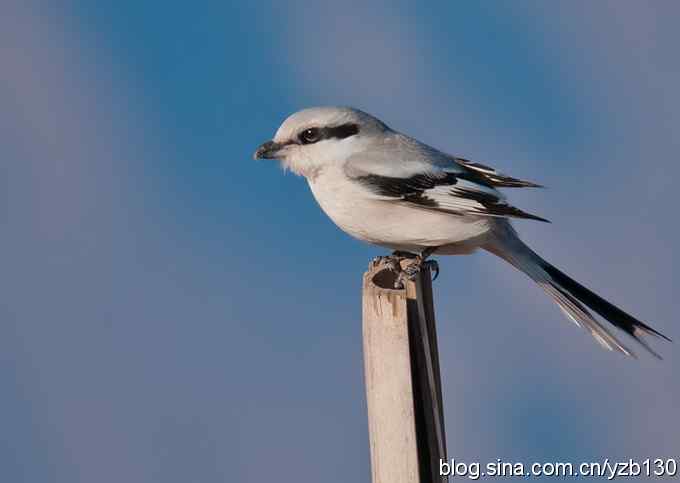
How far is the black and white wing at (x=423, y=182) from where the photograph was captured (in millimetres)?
2736

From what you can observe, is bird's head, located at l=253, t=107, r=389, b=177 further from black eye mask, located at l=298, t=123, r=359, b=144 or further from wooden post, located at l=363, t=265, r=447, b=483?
wooden post, located at l=363, t=265, r=447, b=483

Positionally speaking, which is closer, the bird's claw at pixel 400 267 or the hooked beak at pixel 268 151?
the bird's claw at pixel 400 267

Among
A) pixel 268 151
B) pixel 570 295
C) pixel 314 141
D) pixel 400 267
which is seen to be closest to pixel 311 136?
pixel 314 141

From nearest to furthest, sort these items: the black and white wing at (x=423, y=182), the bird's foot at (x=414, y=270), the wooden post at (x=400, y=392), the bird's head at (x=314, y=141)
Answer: the wooden post at (x=400, y=392) < the bird's foot at (x=414, y=270) < the black and white wing at (x=423, y=182) < the bird's head at (x=314, y=141)

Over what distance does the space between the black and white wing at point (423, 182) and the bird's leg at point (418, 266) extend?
0.52 feet

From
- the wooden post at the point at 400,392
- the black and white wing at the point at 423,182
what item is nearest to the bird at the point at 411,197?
the black and white wing at the point at 423,182

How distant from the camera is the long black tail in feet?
9.02

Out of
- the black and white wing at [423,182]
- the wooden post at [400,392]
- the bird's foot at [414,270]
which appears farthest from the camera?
the black and white wing at [423,182]

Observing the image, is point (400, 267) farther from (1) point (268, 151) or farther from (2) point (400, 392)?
(2) point (400, 392)

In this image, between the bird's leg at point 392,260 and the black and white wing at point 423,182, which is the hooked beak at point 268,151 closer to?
the black and white wing at point 423,182

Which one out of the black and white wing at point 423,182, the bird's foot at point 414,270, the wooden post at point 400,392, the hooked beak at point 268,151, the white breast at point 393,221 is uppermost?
the hooked beak at point 268,151

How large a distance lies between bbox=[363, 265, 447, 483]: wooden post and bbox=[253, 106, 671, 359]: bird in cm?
56

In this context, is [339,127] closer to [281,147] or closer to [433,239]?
[281,147]

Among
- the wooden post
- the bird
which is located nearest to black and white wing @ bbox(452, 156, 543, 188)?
the bird
